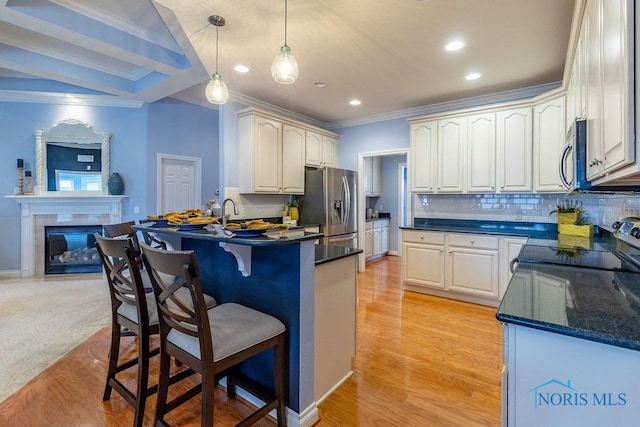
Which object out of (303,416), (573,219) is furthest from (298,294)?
(573,219)

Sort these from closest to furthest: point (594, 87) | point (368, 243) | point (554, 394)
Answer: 1. point (554, 394)
2. point (594, 87)
3. point (368, 243)

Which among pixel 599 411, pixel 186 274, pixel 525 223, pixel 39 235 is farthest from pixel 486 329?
pixel 39 235

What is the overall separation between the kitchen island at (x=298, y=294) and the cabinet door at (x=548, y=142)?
107 inches

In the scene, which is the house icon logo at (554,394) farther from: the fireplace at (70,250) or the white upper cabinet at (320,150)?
the fireplace at (70,250)

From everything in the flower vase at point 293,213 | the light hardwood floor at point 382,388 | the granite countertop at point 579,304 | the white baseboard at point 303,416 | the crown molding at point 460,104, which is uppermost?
the crown molding at point 460,104

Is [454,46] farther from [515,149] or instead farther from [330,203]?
[330,203]

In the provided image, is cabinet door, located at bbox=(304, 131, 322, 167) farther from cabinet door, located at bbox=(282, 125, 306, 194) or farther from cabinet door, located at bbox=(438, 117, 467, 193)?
cabinet door, located at bbox=(438, 117, 467, 193)

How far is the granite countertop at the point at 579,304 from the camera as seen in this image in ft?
2.68

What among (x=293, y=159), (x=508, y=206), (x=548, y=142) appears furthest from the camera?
(x=293, y=159)

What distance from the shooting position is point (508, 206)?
395 centimetres

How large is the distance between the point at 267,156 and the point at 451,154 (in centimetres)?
246

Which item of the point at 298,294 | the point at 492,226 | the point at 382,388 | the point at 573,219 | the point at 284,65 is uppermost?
the point at 284,65

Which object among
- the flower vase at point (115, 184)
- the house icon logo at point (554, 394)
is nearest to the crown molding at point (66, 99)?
the flower vase at point (115, 184)

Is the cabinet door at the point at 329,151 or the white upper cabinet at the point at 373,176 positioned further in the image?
the white upper cabinet at the point at 373,176
